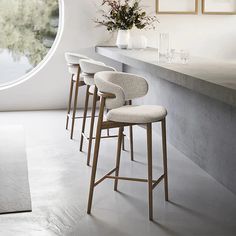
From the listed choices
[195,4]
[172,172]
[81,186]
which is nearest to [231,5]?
[195,4]

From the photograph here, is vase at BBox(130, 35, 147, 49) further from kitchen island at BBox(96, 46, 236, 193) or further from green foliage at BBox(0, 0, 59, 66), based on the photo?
green foliage at BBox(0, 0, 59, 66)

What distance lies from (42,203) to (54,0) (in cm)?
614

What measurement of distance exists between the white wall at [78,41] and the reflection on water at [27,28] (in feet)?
7.07

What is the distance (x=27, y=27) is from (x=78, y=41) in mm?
2528

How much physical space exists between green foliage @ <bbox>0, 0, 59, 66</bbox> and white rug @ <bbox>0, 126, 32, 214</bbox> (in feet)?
12.4

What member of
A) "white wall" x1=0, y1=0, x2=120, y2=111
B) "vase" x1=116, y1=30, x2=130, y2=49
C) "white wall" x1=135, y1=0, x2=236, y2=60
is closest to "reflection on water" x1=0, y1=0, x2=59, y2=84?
"white wall" x1=0, y1=0, x2=120, y2=111

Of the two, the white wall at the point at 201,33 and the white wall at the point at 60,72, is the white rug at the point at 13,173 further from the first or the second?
the white wall at the point at 201,33

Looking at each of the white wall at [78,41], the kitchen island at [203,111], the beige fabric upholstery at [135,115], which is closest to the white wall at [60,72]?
the white wall at [78,41]

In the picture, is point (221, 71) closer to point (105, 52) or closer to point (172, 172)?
point (172, 172)

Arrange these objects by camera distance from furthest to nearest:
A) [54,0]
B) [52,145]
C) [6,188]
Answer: [54,0] → [52,145] → [6,188]

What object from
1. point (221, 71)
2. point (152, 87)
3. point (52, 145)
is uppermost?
point (221, 71)

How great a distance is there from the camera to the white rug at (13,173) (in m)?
3.25

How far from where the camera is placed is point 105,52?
6.19 m

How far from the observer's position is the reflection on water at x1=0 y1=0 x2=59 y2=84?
8.88m
